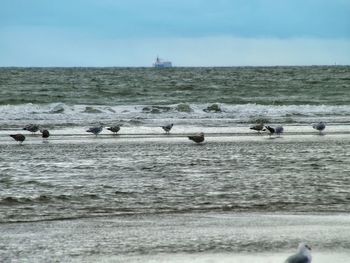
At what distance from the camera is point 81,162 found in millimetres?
14664

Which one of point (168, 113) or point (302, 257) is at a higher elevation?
point (302, 257)

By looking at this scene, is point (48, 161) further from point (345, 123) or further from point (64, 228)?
point (345, 123)

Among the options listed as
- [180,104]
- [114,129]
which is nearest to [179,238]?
[114,129]

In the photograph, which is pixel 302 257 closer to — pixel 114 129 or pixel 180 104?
pixel 114 129

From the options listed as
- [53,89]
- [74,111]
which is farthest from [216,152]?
[53,89]

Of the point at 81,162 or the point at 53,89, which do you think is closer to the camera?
the point at 81,162

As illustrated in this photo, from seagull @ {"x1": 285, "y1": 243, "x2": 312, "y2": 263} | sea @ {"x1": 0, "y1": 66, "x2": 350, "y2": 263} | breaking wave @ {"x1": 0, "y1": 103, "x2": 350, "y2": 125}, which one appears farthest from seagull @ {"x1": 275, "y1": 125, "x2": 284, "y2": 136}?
seagull @ {"x1": 285, "y1": 243, "x2": 312, "y2": 263}

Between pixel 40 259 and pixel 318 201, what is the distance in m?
4.52

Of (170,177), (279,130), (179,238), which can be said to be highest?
(179,238)

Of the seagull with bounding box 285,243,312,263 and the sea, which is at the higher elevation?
the seagull with bounding box 285,243,312,263

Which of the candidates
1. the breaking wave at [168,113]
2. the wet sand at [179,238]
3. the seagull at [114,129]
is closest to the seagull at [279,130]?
the seagull at [114,129]

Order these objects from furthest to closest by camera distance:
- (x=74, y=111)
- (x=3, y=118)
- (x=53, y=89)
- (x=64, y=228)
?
(x=53, y=89) → (x=74, y=111) → (x=3, y=118) → (x=64, y=228)

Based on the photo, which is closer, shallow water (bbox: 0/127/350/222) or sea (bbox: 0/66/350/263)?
sea (bbox: 0/66/350/263)

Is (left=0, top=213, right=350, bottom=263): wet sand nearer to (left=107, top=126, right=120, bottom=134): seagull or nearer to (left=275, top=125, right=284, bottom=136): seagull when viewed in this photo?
(left=275, top=125, right=284, bottom=136): seagull
